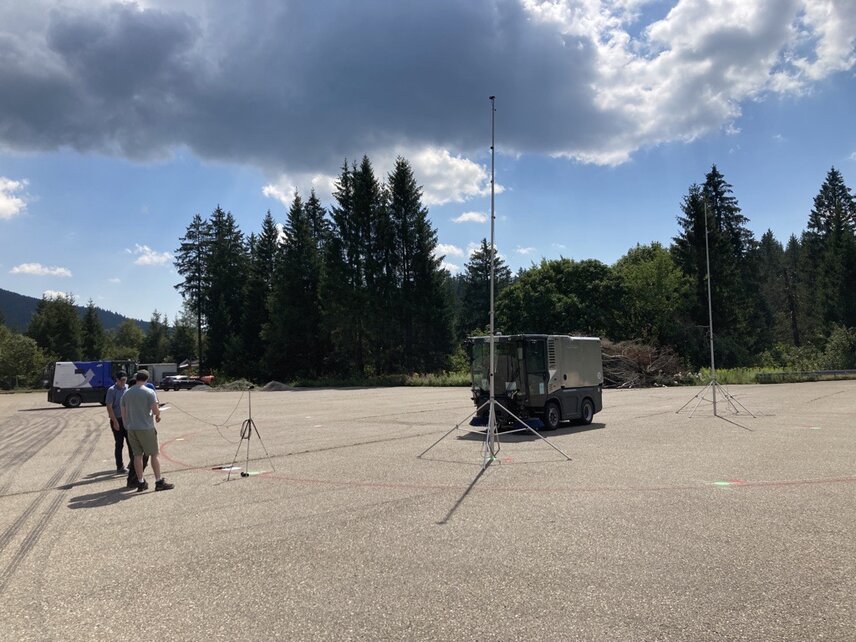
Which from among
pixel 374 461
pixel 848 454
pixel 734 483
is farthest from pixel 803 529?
pixel 374 461

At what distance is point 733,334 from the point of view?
53.8 meters

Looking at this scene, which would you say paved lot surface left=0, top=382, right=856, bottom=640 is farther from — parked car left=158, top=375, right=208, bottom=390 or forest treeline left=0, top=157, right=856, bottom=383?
parked car left=158, top=375, right=208, bottom=390

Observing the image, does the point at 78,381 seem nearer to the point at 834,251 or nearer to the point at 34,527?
the point at 34,527

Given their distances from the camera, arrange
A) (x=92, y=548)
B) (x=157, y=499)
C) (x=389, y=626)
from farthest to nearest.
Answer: (x=157, y=499)
(x=92, y=548)
(x=389, y=626)

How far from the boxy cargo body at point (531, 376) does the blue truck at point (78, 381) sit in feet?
84.0

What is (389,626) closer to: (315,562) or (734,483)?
(315,562)

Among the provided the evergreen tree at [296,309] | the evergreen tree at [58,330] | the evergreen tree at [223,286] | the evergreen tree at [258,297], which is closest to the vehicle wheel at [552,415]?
the evergreen tree at [296,309]

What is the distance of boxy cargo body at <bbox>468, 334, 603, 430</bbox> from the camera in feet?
50.5

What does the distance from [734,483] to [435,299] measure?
4990 centimetres

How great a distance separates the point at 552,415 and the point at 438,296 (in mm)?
42799

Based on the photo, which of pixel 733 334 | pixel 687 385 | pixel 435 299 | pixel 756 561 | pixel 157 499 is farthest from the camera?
pixel 435 299

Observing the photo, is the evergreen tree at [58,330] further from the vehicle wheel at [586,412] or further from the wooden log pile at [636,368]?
the vehicle wheel at [586,412]

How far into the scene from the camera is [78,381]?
33.8 m

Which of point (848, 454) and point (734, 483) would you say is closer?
point (734, 483)
